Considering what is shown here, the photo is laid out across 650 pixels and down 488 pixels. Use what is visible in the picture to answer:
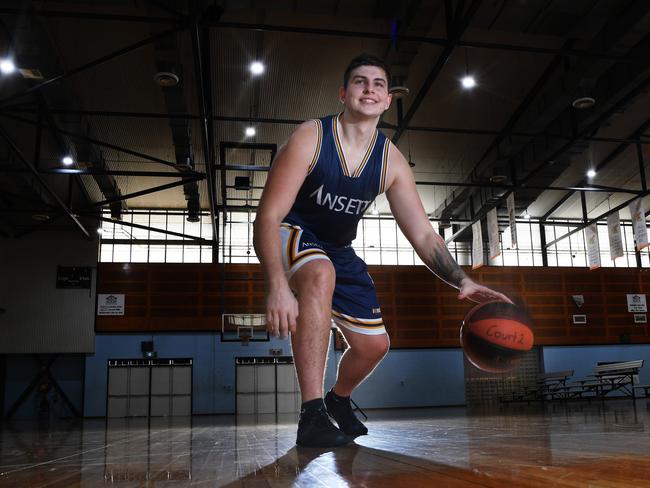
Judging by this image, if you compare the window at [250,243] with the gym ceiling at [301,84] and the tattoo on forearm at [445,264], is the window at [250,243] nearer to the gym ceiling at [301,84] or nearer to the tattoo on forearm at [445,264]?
the gym ceiling at [301,84]

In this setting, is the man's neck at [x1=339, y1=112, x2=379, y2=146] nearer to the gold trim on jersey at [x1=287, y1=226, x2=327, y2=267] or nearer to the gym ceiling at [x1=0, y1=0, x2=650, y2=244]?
the gold trim on jersey at [x1=287, y1=226, x2=327, y2=267]

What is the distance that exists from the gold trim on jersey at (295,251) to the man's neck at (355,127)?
1.70 feet

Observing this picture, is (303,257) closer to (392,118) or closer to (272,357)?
(392,118)

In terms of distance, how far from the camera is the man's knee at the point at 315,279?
2691 mm

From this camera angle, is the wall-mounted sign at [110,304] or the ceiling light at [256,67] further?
the wall-mounted sign at [110,304]

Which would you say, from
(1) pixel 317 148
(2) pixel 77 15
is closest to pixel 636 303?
(2) pixel 77 15

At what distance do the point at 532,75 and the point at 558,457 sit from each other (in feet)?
46.9

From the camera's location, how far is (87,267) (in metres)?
20.2

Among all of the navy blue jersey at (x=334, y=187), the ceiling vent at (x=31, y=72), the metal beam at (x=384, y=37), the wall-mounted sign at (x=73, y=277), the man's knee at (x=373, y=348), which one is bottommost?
the man's knee at (x=373, y=348)

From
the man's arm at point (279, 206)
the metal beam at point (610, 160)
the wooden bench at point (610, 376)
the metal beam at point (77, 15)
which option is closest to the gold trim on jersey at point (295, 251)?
the man's arm at point (279, 206)

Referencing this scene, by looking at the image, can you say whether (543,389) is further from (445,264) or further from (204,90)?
(445,264)

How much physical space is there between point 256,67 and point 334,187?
1089cm

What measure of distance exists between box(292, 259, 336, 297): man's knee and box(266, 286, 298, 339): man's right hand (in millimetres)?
285

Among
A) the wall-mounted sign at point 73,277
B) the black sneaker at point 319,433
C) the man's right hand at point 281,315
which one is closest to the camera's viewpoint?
the man's right hand at point 281,315
